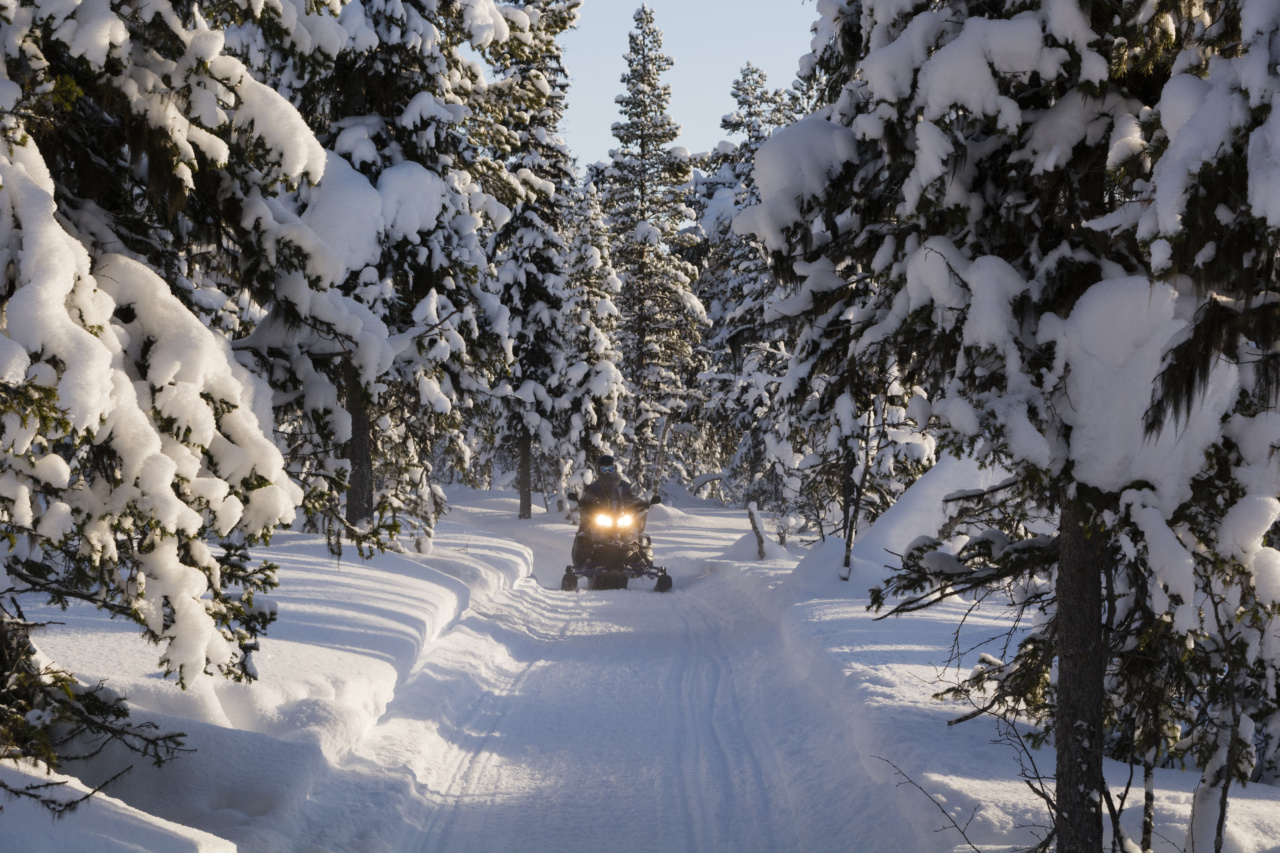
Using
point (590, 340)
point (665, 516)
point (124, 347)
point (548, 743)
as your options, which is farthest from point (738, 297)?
point (124, 347)

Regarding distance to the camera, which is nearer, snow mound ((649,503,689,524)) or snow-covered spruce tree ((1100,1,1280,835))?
snow-covered spruce tree ((1100,1,1280,835))

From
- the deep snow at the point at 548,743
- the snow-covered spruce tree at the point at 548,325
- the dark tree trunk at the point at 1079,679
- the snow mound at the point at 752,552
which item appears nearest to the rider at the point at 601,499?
the snow mound at the point at 752,552

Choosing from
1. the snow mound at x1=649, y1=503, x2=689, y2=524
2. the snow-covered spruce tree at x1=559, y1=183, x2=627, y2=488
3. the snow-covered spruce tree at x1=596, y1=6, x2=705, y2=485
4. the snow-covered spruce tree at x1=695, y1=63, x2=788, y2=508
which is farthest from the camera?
the snow mound at x1=649, y1=503, x2=689, y2=524

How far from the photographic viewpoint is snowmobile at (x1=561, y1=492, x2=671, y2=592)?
59.0ft

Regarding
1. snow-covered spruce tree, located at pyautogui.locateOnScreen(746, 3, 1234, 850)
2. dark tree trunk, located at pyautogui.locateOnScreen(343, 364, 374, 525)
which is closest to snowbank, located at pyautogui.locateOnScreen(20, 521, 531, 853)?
dark tree trunk, located at pyautogui.locateOnScreen(343, 364, 374, 525)

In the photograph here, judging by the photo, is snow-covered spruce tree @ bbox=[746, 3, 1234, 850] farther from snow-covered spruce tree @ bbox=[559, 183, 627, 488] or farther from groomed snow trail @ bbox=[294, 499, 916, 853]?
snow-covered spruce tree @ bbox=[559, 183, 627, 488]

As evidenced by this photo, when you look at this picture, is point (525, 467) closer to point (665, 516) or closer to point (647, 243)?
point (665, 516)

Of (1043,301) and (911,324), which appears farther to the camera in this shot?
A: (911,324)

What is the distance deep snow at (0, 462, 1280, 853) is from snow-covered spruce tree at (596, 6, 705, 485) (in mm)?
21322

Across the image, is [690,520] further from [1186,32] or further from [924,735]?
[1186,32]

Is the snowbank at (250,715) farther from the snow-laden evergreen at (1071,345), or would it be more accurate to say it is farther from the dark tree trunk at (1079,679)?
the dark tree trunk at (1079,679)

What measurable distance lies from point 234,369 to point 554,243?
79.1 ft

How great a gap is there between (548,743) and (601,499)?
1087cm

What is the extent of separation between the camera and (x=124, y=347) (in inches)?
162
